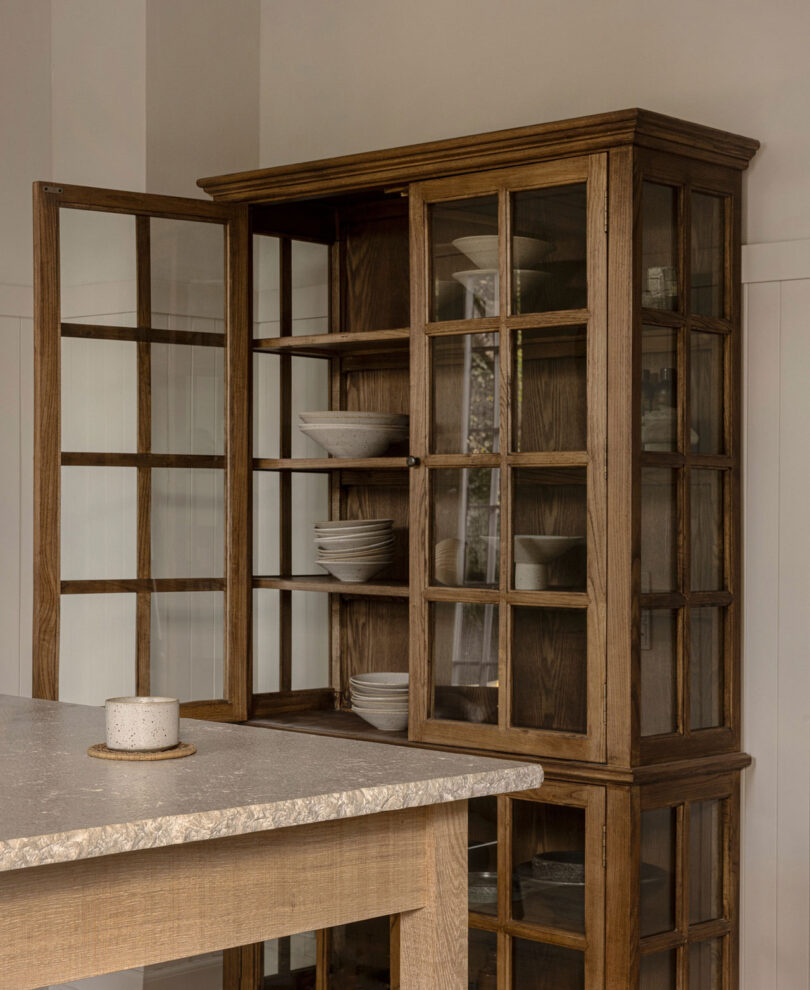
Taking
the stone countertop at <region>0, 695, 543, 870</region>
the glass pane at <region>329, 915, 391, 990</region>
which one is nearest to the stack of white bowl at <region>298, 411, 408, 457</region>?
the glass pane at <region>329, 915, 391, 990</region>

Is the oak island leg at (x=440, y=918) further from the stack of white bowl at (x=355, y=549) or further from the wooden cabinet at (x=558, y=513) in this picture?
the stack of white bowl at (x=355, y=549)

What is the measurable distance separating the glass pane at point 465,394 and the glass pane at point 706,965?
1201 mm

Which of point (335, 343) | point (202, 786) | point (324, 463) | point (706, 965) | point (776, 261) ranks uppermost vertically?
point (776, 261)

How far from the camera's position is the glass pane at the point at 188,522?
338cm

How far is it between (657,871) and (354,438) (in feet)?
4.36

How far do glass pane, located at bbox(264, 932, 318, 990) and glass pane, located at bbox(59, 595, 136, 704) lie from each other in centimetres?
78

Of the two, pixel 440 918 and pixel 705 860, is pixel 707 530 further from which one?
pixel 440 918

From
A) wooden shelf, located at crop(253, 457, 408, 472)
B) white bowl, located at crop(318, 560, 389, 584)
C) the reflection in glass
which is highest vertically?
the reflection in glass

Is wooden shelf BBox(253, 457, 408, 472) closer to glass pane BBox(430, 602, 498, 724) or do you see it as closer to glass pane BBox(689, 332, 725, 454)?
glass pane BBox(430, 602, 498, 724)

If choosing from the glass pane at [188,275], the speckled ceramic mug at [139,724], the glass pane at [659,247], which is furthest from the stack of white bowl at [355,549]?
the speckled ceramic mug at [139,724]

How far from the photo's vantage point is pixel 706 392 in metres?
2.94

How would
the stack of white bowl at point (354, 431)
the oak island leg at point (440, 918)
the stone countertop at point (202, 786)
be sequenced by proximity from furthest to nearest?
the stack of white bowl at point (354, 431) → the oak island leg at point (440, 918) → the stone countertop at point (202, 786)

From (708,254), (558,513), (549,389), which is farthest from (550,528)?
(708,254)

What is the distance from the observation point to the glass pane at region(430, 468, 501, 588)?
9.69ft
